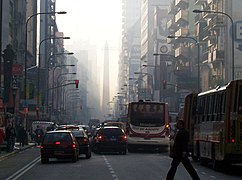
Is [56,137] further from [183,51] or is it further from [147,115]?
[183,51]

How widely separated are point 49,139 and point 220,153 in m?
10.4

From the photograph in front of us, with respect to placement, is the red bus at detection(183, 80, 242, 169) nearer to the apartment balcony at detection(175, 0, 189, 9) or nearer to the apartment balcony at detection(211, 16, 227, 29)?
the apartment balcony at detection(211, 16, 227, 29)

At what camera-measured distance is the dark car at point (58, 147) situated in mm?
32625

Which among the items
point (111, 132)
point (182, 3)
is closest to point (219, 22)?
point (182, 3)

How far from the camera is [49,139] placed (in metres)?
33.0

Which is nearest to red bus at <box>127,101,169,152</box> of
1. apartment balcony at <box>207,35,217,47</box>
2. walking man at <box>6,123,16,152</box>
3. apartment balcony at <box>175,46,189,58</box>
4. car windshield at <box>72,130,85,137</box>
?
car windshield at <box>72,130,85,137</box>

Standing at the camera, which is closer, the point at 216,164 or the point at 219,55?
the point at 216,164

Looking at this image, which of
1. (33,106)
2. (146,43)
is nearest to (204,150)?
(33,106)

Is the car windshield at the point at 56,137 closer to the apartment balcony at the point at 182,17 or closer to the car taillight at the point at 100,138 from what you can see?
the car taillight at the point at 100,138

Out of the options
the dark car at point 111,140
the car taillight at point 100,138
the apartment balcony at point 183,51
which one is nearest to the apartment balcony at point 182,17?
the apartment balcony at point 183,51

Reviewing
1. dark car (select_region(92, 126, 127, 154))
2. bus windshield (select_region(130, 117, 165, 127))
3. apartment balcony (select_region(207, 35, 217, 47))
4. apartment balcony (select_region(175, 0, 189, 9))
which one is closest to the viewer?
dark car (select_region(92, 126, 127, 154))

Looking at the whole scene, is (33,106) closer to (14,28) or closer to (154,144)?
(14,28)

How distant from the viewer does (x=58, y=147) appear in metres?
32.6

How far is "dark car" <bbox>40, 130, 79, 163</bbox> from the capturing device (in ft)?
107
